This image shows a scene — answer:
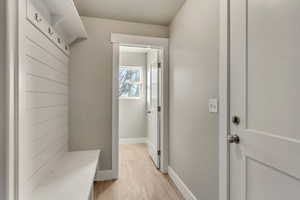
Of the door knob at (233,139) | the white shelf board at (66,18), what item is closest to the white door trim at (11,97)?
the white shelf board at (66,18)

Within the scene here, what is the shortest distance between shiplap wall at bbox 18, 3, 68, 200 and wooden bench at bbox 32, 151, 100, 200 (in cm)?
8

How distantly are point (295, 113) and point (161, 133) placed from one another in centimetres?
211

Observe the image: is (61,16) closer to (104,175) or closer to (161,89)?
(161,89)

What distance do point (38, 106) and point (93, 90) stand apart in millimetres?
1156

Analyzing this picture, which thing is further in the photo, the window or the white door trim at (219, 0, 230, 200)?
the window

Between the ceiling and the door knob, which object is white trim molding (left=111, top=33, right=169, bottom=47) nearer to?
the ceiling

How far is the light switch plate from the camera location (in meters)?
1.45

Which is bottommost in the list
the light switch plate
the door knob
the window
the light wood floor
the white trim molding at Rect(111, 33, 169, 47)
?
the light wood floor

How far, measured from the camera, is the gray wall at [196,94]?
152cm

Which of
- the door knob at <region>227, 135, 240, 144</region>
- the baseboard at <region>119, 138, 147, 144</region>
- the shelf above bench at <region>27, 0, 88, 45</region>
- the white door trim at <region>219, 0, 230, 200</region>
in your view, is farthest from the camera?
the baseboard at <region>119, 138, 147, 144</region>

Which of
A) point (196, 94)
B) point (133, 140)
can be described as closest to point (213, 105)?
point (196, 94)

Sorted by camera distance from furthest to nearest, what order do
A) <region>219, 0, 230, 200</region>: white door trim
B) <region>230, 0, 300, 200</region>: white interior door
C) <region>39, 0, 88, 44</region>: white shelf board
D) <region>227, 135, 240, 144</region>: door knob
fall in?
1. <region>39, 0, 88, 44</region>: white shelf board
2. <region>219, 0, 230, 200</region>: white door trim
3. <region>227, 135, 240, 144</region>: door knob
4. <region>230, 0, 300, 200</region>: white interior door

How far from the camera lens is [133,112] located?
15.2 feet
